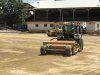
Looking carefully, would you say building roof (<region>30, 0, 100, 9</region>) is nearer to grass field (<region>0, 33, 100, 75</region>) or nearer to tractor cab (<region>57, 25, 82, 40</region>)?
tractor cab (<region>57, 25, 82, 40</region>)

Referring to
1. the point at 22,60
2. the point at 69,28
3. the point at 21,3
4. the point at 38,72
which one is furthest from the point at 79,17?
the point at 38,72

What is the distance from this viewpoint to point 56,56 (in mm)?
27688

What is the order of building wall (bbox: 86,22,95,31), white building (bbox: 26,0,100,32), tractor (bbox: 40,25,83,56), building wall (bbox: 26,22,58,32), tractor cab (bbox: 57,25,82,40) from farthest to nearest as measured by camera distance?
building wall (bbox: 26,22,58,32) → white building (bbox: 26,0,100,32) → building wall (bbox: 86,22,95,31) → tractor cab (bbox: 57,25,82,40) → tractor (bbox: 40,25,83,56)

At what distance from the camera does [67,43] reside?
2831 cm

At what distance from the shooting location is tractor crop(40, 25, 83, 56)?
91.7 feet

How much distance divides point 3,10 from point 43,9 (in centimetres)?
1337

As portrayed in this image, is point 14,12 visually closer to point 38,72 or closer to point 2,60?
point 2,60

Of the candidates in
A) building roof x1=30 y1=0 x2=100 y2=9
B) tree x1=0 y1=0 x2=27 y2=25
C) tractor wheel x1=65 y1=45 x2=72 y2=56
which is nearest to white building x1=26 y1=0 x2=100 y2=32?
building roof x1=30 y1=0 x2=100 y2=9

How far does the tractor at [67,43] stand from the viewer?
2794cm

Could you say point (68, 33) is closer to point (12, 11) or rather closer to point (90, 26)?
point (90, 26)

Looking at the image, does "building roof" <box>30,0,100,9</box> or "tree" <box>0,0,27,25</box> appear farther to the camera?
"tree" <box>0,0,27,25</box>

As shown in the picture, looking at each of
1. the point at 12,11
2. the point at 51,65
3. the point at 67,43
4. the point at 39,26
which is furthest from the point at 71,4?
the point at 51,65

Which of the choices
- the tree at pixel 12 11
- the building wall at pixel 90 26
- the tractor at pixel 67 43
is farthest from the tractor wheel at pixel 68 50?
the tree at pixel 12 11

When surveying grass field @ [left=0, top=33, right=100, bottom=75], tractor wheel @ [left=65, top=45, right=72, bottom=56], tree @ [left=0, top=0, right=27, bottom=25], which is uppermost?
tree @ [left=0, top=0, right=27, bottom=25]
